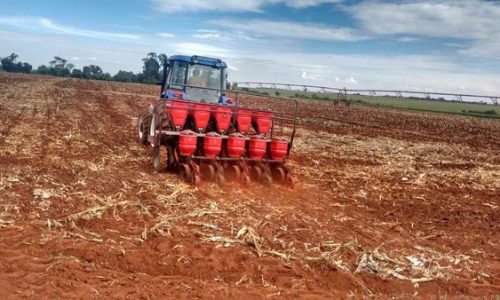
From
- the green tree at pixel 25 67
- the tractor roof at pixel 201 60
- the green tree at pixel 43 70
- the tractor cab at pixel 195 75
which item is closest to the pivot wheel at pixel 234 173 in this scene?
the tractor cab at pixel 195 75

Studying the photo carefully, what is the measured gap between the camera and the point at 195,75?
500 inches

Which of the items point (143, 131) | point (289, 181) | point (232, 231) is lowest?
point (232, 231)

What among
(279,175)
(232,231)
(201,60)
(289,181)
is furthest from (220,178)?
(201,60)

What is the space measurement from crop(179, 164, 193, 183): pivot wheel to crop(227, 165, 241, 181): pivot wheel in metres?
0.92

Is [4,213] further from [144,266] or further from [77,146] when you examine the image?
[77,146]

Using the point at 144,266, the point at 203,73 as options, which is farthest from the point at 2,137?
the point at 144,266

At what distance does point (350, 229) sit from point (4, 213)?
492 centimetres

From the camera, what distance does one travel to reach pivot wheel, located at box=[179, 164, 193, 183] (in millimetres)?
9623

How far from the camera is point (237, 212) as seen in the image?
7992mm

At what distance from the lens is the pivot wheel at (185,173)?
962cm

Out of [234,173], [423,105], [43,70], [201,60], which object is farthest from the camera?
[43,70]

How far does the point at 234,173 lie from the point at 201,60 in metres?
3.70

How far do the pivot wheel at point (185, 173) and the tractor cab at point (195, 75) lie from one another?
290 centimetres

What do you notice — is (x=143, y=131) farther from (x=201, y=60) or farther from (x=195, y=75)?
(x=201, y=60)
